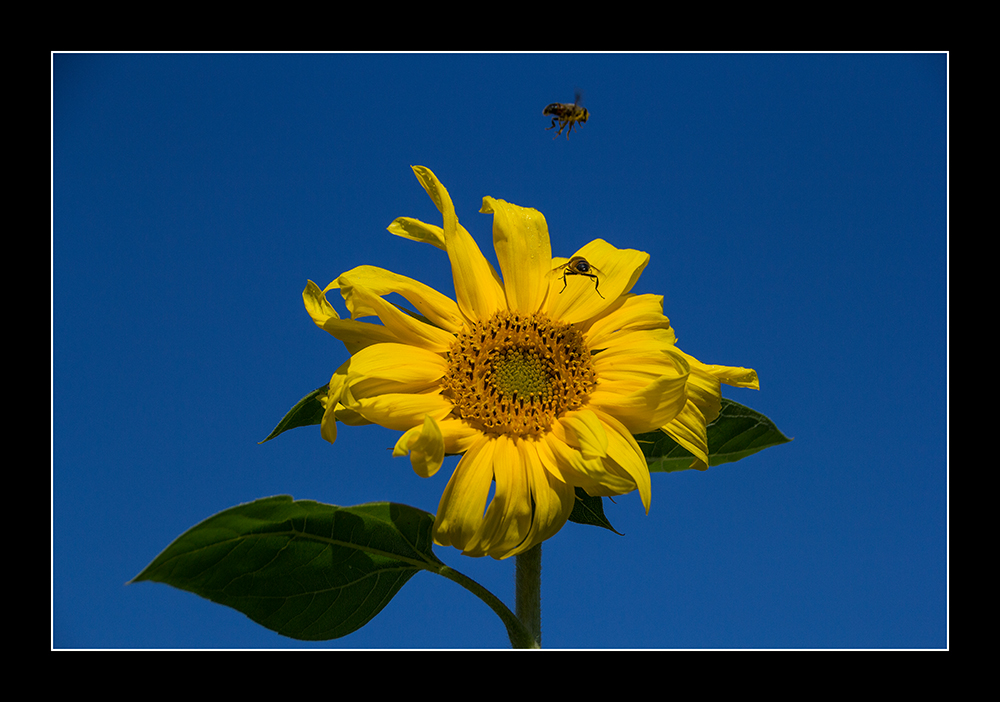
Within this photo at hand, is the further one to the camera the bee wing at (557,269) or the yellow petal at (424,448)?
the bee wing at (557,269)

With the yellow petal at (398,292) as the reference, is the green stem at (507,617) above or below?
below

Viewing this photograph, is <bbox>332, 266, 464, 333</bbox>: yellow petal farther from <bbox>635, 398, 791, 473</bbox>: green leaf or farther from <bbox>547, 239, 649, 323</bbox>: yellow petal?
<bbox>635, 398, 791, 473</bbox>: green leaf

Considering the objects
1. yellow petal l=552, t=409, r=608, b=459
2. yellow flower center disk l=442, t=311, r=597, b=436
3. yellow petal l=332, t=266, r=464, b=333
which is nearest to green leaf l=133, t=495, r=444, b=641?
yellow flower center disk l=442, t=311, r=597, b=436

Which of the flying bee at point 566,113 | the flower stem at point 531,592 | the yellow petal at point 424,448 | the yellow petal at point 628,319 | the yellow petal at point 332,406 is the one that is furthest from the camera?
the flying bee at point 566,113

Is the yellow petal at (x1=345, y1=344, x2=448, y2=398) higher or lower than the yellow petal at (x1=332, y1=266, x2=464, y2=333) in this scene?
lower

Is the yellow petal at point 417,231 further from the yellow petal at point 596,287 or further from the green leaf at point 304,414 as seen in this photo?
the green leaf at point 304,414

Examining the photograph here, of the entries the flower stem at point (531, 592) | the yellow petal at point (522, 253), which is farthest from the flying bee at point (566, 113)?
the flower stem at point (531, 592)
